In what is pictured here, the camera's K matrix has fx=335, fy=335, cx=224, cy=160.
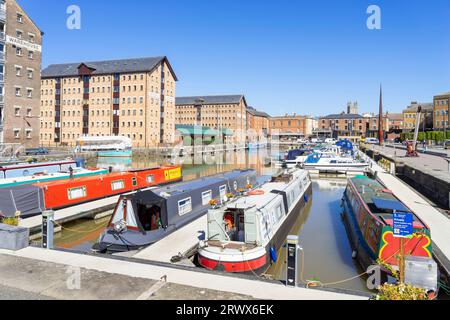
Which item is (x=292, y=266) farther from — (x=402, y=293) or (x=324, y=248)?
(x=324, y=248)

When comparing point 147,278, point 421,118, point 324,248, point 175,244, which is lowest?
point 324,248

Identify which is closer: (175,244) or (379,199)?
(175,244)

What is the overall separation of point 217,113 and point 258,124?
39855 mm

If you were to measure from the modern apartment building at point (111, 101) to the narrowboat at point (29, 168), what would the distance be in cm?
4816

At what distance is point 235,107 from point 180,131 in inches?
1864

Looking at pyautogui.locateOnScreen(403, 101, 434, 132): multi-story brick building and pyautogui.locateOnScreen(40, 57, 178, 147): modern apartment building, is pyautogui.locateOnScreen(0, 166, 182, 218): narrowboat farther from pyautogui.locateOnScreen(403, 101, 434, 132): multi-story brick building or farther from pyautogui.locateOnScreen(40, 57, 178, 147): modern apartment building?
pyautogui.locateOnScreen(403, 101, 434, 132): multi-story brick building

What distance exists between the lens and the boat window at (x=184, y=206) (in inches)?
669

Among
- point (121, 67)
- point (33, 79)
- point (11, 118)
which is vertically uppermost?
point (121, 67)

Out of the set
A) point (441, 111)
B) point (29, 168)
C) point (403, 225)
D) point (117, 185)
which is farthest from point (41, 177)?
point (441, 111)

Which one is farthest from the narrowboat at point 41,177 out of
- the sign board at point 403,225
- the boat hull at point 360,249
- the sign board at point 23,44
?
the sign board at point 23,44

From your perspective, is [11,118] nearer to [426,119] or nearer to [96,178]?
[96,178]

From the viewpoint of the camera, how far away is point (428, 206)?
21422mm

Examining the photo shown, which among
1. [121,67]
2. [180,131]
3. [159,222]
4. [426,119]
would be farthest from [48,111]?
[426,119]

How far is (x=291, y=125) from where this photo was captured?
6850 inches
